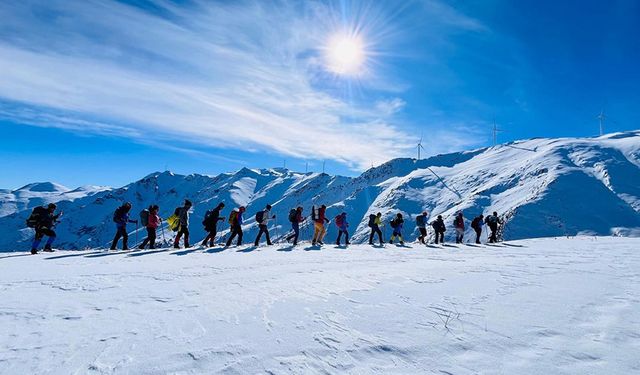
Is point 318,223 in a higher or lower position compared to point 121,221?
higher

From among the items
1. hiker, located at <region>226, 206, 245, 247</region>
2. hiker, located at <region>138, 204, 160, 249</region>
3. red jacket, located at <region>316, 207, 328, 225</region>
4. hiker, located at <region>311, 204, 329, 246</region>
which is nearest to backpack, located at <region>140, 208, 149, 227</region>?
hiker, located at <region>138, 204, 160, 249</region>

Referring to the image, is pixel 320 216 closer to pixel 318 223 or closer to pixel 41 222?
pixel 318 223

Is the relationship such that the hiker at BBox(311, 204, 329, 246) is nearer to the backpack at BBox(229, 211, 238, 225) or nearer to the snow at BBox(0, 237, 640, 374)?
the backpack at BBox(229, 211, 238, 225)

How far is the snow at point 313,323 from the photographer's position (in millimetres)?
3879

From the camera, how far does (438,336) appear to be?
189 inches

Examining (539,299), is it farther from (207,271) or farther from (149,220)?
(149,220)

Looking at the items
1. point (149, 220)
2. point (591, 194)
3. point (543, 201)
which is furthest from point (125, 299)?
point (591, 194)

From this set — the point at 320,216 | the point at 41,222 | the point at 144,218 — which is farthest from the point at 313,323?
the point at 320,216

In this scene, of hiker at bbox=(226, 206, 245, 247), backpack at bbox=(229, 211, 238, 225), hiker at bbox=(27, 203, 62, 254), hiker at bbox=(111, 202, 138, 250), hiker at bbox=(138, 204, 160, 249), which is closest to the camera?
hiker at bbox=(27, 203, 62, 254)

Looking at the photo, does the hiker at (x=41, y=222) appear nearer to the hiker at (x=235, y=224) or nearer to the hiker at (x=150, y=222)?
the hiker at (x=150, y=222)

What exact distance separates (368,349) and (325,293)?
2.98 metres

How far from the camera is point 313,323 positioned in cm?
520

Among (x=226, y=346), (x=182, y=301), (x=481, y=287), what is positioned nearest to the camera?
(x=226, y=346)

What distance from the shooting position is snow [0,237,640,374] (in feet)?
12.7
